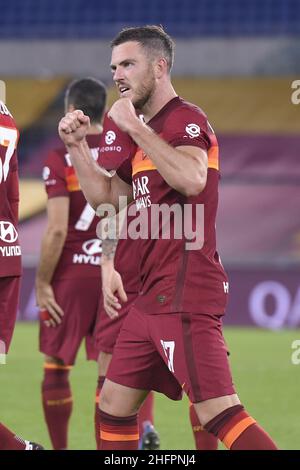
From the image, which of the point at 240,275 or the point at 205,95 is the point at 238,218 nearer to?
the point at 240,275

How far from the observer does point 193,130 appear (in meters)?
4.13

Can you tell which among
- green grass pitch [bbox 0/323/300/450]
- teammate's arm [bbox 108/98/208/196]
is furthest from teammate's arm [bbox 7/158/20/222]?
green grass pitch [bbox 0/323/300/450]

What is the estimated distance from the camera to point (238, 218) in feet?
48.1

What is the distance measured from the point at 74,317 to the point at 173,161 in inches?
99.1

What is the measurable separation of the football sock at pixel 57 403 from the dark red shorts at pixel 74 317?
0.38 ft

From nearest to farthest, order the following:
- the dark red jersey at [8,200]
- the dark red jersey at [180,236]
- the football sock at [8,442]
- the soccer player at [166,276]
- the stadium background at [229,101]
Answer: the soccer player at [166,276] → the dark red jersey at [180,236] → the football sock at [8,442] → the dark red jersey at [8,200] → the stadium background at [229,101]

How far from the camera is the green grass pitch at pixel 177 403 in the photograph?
6.69 metres

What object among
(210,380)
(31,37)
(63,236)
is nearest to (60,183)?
(63,236)

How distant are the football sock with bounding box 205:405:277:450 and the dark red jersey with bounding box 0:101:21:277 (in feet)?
4.00

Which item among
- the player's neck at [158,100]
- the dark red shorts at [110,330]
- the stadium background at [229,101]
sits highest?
the stadium background at [229,101]

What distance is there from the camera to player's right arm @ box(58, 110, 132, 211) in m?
4.23

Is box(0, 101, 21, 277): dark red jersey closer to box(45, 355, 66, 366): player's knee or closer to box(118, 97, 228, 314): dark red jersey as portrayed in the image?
box(118, 97, 228, 314): dark red jersey

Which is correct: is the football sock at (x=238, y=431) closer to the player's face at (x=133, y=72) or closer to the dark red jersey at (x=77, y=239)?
the player's face at (x=133, y=72)

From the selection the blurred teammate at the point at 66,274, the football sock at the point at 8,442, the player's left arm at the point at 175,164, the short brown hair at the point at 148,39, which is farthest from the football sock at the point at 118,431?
the blurred teammate at the point at 66,274
